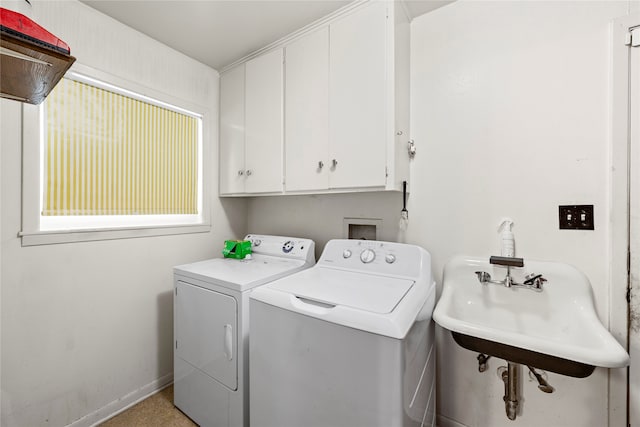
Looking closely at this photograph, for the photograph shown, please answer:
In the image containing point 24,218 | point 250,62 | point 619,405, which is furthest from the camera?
point 250,62

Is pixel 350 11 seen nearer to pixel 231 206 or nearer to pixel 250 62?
pixel 250 62

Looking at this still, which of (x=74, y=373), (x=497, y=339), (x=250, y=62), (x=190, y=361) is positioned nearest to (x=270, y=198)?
(x=250, y=62)

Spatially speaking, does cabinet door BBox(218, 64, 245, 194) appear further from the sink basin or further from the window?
the sink basin

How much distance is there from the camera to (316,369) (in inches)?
41.0

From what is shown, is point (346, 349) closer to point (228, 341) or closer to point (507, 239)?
point (228, 341)

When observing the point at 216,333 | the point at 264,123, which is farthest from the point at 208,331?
the point at 264,123

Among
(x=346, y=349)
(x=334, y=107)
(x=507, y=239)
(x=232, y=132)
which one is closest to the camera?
(x=346, y=349)

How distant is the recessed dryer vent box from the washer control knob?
0.30 m

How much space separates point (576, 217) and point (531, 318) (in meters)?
0.52

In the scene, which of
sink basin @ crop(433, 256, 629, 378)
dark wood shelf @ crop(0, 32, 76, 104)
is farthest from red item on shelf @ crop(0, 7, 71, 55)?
sink basin @ crop(433, 256, 629, 378)

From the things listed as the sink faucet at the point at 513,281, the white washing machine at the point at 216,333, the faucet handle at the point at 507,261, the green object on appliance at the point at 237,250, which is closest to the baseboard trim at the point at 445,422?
the sink faucet at the point at 513,281

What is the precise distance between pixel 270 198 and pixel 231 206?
0.37 m

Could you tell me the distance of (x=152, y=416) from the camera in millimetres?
1688

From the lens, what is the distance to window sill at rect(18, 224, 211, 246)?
140cm
